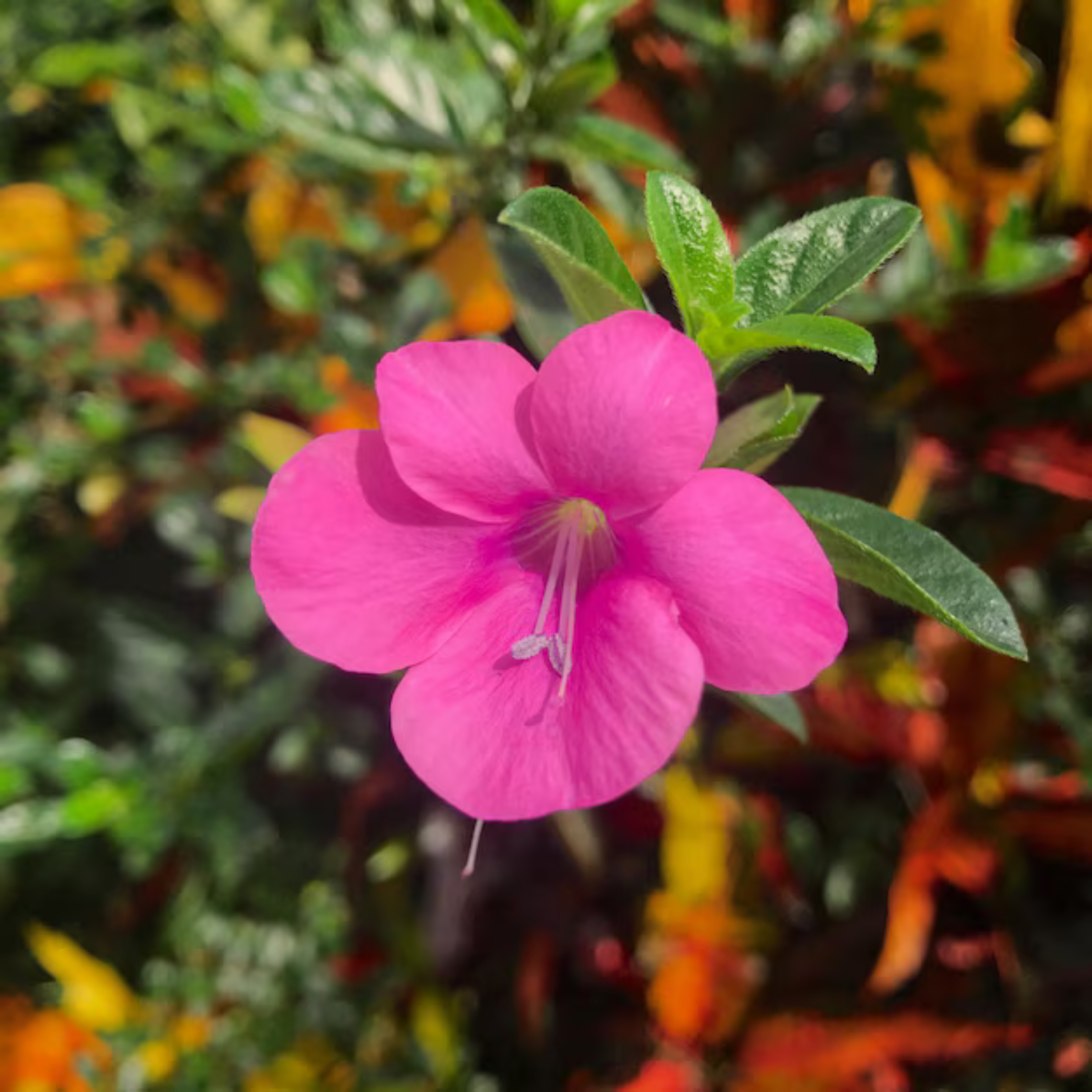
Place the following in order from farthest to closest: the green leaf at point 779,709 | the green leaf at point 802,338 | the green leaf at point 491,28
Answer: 1. the green leaf at point 491,28
2. the green leaf at point 779,709
3. the green leaf at point 802,338

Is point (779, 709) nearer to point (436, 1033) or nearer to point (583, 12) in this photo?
point (583, 12)

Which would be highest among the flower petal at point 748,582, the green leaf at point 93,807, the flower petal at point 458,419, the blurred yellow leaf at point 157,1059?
the flower petal at point 458,419

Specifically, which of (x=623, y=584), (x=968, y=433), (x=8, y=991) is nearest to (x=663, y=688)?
(x=623, y=584)

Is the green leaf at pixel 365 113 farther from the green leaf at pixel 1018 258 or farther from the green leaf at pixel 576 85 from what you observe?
the green leaf at pixel 1018 258

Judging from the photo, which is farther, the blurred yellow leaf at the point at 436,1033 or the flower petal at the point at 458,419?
the blurred yellow leaf at the point at 436,1033

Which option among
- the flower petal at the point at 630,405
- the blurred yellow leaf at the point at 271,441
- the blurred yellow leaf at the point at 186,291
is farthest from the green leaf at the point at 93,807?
the flower petal at the point at 630,405

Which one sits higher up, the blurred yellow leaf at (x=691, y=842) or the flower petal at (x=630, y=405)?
the flower petal at (x=630, y=405)

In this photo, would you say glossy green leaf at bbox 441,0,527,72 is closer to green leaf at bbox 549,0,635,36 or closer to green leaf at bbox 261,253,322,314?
green leaf at bbox 549,0,635,36
